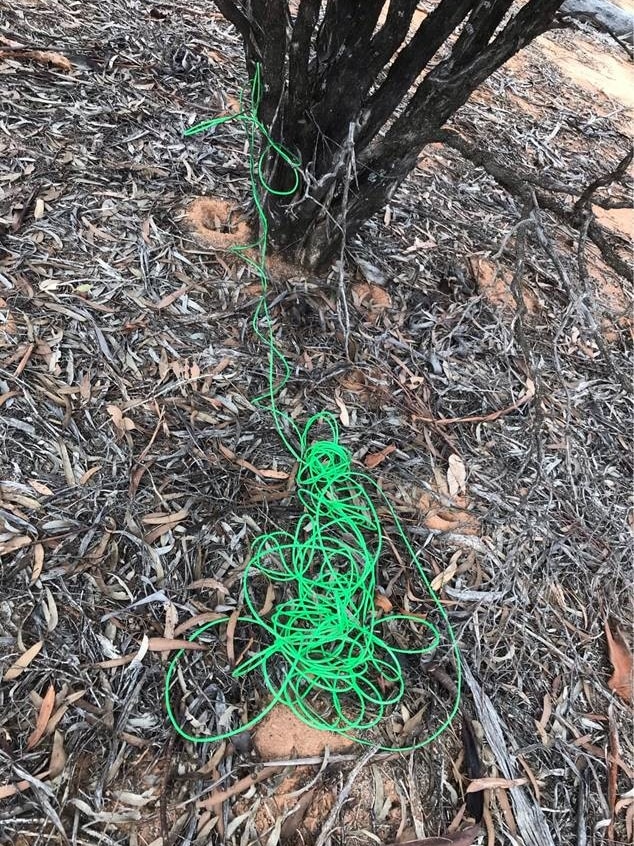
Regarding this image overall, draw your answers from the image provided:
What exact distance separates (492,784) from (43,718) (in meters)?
1.17

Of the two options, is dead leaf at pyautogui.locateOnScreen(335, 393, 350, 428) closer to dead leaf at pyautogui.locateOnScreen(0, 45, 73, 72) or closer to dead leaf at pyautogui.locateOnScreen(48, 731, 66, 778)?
dead leaf at pyautogui.locateOnScreen(48, 731, 66, 778)

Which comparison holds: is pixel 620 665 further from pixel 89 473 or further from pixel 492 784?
pixel 89 473

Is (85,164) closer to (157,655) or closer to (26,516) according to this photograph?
(26,516)

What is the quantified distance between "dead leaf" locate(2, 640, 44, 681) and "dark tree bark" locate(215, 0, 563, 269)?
1.60m

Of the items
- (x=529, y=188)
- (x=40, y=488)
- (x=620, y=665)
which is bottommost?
(x=40, y=488)

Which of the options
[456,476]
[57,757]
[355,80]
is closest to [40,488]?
[57,757]

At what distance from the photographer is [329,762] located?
161cm

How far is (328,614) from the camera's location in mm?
1827

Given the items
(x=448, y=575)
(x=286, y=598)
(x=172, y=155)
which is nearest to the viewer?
(x=286, y=598)

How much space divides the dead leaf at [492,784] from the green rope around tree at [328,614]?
0.15 metres

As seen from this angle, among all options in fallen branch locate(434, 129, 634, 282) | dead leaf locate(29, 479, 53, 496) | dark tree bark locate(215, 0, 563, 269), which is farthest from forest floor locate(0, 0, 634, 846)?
dark tree bark locate(215, 0, 563, 269)

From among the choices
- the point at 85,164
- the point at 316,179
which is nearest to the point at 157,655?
the point at 316,179

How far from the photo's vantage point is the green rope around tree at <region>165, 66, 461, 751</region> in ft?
5.55

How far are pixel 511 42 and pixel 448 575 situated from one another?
166 cm
